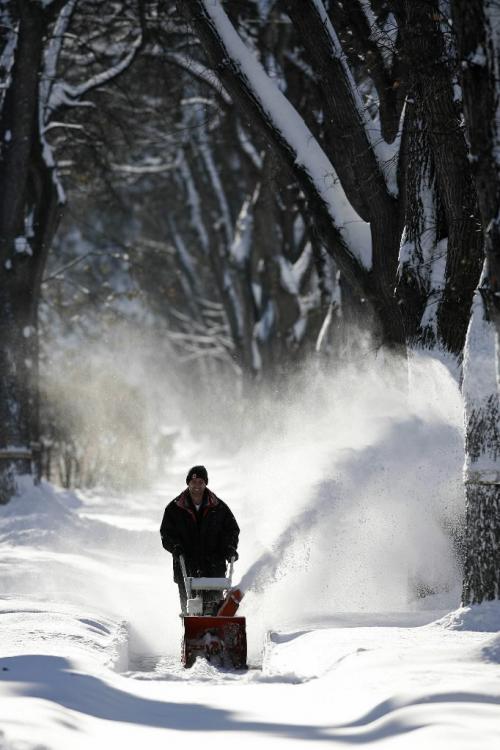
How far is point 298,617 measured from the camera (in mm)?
9516

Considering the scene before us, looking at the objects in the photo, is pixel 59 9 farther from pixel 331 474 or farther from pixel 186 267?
pixel 186 267

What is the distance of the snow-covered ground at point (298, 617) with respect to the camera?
562 cm

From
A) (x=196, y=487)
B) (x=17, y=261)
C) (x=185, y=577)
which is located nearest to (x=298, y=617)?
(x=185, y=577)

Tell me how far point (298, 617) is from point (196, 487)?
1.40 meters

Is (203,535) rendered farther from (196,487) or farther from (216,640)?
(216,640)

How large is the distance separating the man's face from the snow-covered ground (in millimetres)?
994

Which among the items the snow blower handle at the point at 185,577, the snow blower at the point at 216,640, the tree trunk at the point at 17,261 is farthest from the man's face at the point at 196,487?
the tree trunk at the point at 17,261

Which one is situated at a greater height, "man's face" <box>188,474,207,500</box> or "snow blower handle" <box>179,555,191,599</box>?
"man's face" <box>188,474,207,500</box>

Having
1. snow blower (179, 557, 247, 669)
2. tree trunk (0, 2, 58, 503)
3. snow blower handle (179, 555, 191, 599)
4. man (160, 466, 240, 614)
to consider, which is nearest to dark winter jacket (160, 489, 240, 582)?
man (160, 466, 240, 614)

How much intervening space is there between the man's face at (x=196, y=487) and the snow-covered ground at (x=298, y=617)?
0.99 m

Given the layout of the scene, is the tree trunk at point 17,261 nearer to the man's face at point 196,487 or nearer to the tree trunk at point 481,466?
the man's face at point 196,487

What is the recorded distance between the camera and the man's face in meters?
10.2

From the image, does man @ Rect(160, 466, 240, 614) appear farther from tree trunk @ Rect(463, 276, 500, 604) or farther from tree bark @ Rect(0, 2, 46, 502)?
tree bark @ Rect(0, 2, 46, 502)

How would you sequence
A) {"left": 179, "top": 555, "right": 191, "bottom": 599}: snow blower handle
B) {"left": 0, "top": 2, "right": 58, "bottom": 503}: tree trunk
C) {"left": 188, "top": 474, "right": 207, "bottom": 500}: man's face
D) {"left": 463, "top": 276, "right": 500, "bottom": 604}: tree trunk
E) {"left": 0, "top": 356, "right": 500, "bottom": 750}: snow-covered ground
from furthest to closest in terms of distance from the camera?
{"left": 0, "top": 2, "right": 58, "bottom": 503}: tree trunk → {"left": 188, "top": 474, "right": 207, "bottom": 500}: man's face → {"left": 179, "top": 555, "right": 191, "bottom": 599}: snow blower handle → {"left": 463, "top": 276, "right": 500, "bottom": 604}: tree trunk → {"left": 0, "top": 356, "right": 500, "bottom": 750}: snow-covered ground
